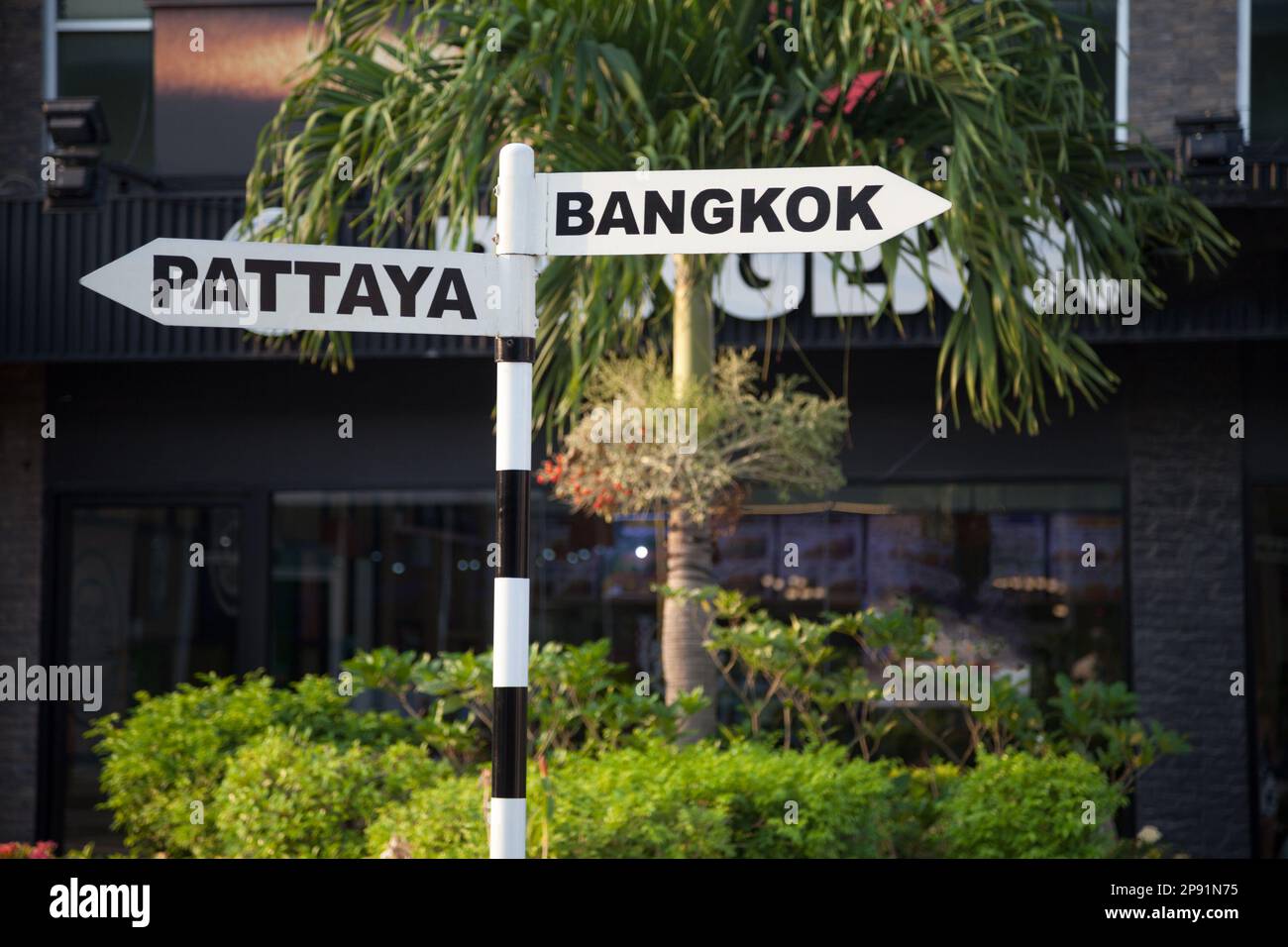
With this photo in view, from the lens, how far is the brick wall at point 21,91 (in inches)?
361

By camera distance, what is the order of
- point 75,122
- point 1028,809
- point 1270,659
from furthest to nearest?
1. point 1270,659
2. point 75,122
3. point 1028,809

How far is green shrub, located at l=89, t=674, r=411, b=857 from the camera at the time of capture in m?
6.16

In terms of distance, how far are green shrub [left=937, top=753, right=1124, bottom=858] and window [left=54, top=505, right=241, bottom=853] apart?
5.03 meters

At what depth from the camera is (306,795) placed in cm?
567

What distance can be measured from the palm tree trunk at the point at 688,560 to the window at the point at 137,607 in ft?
11.8

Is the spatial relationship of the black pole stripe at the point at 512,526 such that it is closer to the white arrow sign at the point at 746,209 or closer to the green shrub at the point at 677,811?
the white arrow sign at the point at 746,209

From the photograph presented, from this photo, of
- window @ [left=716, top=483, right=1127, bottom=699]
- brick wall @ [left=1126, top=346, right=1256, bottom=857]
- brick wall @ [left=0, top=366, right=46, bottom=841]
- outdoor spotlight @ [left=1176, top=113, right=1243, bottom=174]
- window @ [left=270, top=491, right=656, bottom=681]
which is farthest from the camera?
brick wall @ [left=0, top=366, right=46, bottom=841]

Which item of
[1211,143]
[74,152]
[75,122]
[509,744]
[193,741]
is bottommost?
[193,741]

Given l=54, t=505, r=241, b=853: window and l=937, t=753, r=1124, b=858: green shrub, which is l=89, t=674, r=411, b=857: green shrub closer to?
l=54, t=505, r=241, b=853: window

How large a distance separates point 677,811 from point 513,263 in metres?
2.62

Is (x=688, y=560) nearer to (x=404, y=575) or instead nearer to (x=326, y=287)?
(x=404, y=575)

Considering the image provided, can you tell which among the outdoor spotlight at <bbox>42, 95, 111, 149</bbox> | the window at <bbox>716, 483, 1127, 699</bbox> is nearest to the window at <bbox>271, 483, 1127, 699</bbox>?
the window at <bbox>716, 483, 1127, 699</bbox>

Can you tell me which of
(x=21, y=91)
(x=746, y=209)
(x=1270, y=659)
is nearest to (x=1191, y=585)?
(x=1270, y=659)
